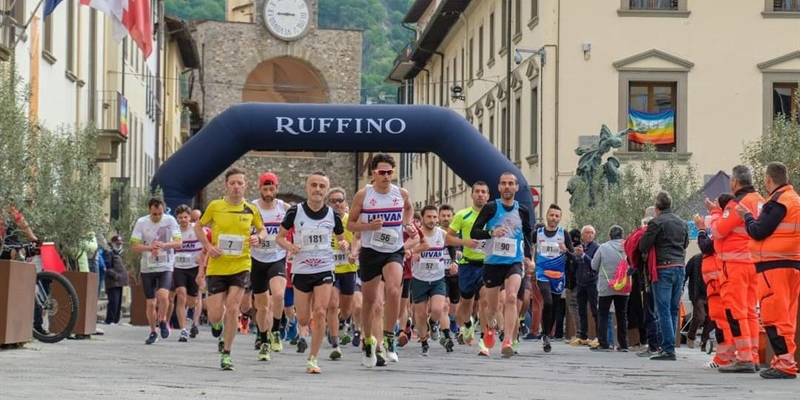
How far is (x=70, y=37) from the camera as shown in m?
32.9

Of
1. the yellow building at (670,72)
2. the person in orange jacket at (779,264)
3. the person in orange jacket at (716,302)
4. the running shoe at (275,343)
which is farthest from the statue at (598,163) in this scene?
the person in orange jacket at (779,264)

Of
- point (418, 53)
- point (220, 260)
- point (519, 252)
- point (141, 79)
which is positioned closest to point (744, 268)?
A: point (519, 252)

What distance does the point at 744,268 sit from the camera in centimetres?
1595

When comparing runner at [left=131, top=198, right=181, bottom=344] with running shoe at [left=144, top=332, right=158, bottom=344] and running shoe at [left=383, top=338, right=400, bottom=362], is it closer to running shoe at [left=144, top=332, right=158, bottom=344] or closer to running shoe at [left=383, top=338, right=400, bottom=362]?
running shoe at [left=144, top=332, right=158, bottom=344]

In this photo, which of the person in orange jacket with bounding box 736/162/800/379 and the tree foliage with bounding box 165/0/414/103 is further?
the tree foliage with bounding box 165/0/414/103

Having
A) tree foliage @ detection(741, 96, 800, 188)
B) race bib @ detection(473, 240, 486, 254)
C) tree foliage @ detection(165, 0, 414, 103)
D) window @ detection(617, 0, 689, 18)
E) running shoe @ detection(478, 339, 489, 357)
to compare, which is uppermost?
tree foliage @ detection(165, 0, 414, 103)

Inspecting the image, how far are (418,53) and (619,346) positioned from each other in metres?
42.6

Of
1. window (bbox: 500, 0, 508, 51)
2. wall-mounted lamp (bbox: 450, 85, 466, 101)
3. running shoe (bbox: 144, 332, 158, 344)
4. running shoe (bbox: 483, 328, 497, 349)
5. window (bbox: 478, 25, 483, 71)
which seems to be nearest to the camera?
running shoe (bbox: 483, 328, 497, 349)

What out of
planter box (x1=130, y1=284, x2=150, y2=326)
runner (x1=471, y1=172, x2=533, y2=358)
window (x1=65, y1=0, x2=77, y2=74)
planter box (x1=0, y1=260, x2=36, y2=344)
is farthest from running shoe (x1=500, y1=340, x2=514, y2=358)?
window (x1=65, y1=0, x2=77, y2=74)

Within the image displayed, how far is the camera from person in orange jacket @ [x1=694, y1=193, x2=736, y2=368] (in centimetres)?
1672

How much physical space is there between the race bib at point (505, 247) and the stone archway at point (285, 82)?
226ft

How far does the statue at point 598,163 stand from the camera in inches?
1382

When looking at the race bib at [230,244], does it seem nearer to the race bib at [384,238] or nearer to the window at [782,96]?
the race bib at [384,238]

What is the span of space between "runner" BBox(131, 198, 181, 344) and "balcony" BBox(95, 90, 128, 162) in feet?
46.9
